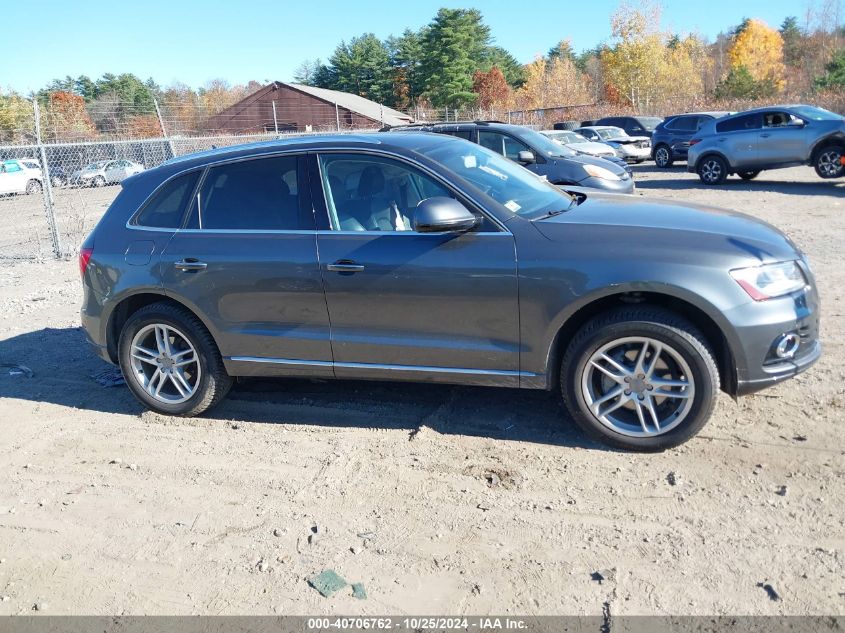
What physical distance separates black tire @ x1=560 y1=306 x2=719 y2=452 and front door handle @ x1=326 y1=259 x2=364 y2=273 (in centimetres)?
133

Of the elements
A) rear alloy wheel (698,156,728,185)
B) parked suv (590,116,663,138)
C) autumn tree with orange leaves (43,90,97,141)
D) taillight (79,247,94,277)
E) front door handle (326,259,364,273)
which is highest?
autumn tree with orange leaves (43,90,97,141)

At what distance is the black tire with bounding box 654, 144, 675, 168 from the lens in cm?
2303

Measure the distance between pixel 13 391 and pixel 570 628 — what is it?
4.96 meters

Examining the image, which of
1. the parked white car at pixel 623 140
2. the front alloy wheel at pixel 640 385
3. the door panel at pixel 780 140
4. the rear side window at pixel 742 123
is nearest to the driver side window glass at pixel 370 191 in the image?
the front alloy wheel at pixel 640 385

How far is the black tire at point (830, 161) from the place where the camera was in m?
15.6

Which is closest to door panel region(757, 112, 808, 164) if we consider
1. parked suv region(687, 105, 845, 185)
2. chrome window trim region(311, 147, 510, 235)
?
parked suv region(687, 105, 845, 185)

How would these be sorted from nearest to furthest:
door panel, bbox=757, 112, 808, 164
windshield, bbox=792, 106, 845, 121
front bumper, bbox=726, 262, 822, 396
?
1. front bumper, bbox=726, 262, 822, 396
2. windshield, bbox=792, 106, 845, 121
3. door panel, bbox=757, 112, 808, 164

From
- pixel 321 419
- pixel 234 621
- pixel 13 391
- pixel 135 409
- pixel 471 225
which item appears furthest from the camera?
pixel 13 391

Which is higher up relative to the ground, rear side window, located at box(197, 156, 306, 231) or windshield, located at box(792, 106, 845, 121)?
windshield, located at box(792, 106, 845, 121)

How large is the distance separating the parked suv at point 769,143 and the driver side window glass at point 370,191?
1431 centimetres

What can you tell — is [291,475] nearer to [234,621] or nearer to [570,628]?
[234,621]

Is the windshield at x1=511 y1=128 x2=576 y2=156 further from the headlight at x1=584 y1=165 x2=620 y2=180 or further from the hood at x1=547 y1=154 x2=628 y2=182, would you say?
the headlight at x1=584 y1=165 x2=620 y2=180

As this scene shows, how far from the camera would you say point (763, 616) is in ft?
9.23

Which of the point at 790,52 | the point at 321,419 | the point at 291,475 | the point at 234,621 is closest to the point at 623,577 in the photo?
the point at 234,621
